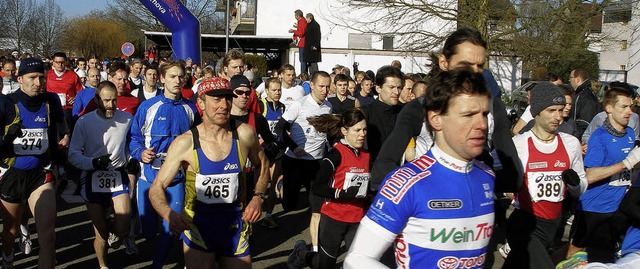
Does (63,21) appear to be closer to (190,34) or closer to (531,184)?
(190,34)

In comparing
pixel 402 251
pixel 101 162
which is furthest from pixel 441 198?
pixel 101 162

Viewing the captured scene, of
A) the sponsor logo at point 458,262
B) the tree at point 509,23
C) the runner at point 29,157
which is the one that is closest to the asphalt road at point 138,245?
the runner at point 29,157

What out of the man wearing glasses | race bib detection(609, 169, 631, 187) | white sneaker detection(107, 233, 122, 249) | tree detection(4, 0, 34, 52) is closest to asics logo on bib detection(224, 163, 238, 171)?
white sneaker detection(107, 233, 122, 249)

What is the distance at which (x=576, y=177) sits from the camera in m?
4.89

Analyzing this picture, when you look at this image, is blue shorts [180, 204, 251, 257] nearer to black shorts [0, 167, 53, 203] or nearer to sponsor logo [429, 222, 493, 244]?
black shorts [0, 167, 53, 203]

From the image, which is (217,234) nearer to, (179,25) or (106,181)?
(106,181)

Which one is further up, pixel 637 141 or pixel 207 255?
pixel 637 141

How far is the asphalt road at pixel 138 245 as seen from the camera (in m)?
6.96

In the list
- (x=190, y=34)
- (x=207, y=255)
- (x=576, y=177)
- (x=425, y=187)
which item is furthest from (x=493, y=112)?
(x=190, y=34)

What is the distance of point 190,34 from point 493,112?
539 inches

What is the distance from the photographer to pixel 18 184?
6.01 m

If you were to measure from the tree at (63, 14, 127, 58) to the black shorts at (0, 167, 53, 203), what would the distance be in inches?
2227

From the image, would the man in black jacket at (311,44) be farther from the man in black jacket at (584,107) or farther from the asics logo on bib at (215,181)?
the asics logo on bib at (215,181)

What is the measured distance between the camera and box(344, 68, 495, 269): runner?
2533 millimetres
